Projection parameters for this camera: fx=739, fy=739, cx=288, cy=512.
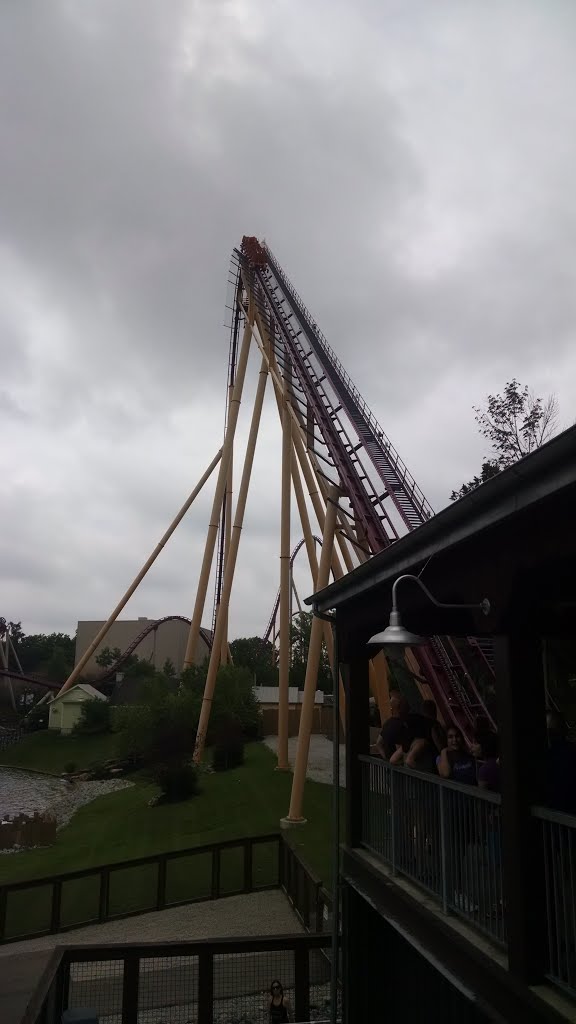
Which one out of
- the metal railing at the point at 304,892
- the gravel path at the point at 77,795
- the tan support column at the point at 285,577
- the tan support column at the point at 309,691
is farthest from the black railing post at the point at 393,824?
the gravel path at the point at 77,795

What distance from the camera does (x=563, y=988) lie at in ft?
10.5

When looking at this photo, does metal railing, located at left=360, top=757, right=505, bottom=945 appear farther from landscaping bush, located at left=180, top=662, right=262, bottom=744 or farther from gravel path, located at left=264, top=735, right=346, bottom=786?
landscaping bush, located at left=180, top=662, right=262, bottom=744

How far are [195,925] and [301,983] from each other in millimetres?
3329

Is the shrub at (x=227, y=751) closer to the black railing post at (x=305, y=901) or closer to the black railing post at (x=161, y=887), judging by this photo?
the black railing post at (x=161, y=887)

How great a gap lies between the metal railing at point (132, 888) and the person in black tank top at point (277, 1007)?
3.87 metres

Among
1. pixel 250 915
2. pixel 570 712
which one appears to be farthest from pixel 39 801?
pixel 570 712

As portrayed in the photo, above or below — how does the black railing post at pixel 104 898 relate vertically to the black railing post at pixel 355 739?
below

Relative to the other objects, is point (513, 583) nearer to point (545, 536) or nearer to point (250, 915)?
point (545, 536)

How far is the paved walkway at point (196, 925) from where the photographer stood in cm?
982

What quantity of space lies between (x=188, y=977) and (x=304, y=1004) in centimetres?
150

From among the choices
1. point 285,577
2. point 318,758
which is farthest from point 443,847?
point 318,758

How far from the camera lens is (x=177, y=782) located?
62.3 feet

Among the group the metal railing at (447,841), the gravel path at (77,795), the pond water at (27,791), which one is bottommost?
the pond water at (27,791)

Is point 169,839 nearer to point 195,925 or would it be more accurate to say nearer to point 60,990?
point 195,925
